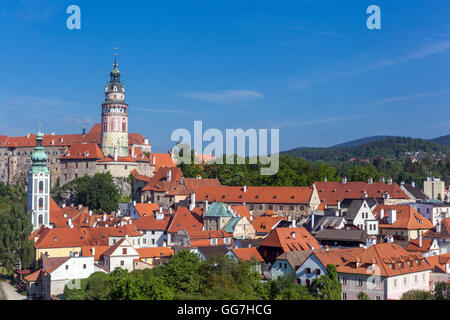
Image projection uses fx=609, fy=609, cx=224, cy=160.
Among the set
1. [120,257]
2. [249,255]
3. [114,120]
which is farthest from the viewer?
[114,120]

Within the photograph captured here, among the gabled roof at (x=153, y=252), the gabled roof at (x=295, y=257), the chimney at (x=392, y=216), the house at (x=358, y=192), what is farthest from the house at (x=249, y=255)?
the house at (x=358, y=192)

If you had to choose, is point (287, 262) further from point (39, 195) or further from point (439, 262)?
point (39, 195)

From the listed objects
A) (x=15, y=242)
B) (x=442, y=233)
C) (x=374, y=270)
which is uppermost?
(x=442, y=233)

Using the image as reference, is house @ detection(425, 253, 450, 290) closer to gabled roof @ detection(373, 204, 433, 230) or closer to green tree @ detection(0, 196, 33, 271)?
gabled roof @ detection(373, 204, 433, 230)

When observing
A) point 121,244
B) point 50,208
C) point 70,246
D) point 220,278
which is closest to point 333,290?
point 220,278

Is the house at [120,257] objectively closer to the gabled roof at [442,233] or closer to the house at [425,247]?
the house at [425,247]

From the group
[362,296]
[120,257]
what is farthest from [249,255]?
[362,296]

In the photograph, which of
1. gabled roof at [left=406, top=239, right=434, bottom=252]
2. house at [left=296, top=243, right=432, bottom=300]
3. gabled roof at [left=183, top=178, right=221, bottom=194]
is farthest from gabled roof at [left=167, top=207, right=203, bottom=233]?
gabled roof at [left=406, top=239, right=434, bottom=252]
